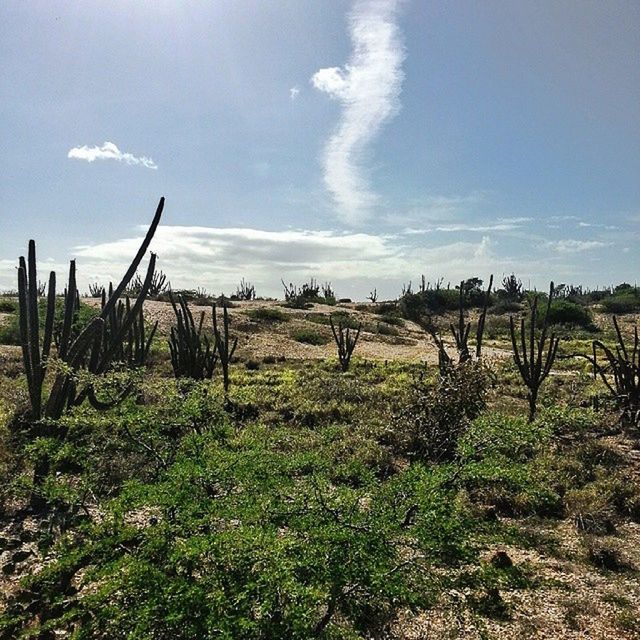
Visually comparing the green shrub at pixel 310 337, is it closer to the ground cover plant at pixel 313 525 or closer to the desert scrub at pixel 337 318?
the desert scrub at pixel 337 318

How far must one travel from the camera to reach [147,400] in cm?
1118

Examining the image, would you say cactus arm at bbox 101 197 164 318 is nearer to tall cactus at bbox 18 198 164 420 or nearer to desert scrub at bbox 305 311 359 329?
tall cactus at bbox 18 198 164 420

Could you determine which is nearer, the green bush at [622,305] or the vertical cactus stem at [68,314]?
the vertical cactus stem at [68,314]

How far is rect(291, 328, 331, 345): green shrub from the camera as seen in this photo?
29281mm

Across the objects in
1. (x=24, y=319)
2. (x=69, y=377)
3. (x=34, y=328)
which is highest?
(x=24, y=319)

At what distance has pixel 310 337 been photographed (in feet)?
97.2

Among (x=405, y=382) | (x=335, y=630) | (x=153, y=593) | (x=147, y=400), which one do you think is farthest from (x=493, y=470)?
(x=405, y=382)

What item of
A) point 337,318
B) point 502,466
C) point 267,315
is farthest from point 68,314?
point 337,318

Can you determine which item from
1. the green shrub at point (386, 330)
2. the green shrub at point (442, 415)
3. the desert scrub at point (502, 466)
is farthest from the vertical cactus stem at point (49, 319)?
the green shrub at point (386, 330)

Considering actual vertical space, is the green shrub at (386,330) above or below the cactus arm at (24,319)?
below

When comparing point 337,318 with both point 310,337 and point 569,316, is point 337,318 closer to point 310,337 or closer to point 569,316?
point 310,337

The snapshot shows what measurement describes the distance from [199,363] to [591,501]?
9310 millimetres

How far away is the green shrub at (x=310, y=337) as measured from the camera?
96.1ft

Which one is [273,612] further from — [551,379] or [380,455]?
[551,379]
